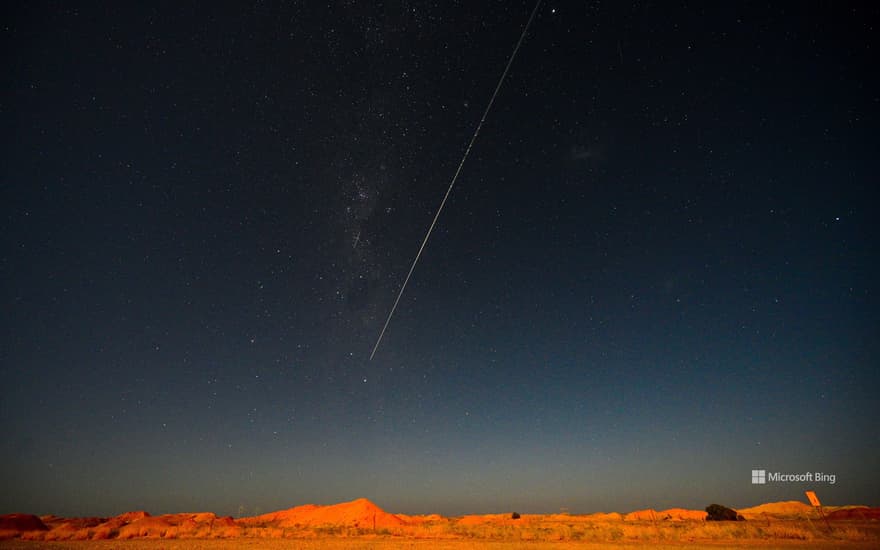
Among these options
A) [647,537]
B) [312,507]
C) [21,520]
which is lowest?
[312,507]

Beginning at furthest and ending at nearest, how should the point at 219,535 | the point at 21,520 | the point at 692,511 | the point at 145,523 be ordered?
the point at 692,511 → the point at 21,520 → the point at 145,523 → the point at 219,535

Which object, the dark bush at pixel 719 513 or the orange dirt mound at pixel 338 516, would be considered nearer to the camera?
the dark bush at pixel 719 513

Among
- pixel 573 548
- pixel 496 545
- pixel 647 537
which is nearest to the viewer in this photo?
pixel 573 548

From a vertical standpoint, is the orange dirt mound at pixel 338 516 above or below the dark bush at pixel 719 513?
below

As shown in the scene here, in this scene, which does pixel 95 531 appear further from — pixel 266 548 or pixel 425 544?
pixel 425 544

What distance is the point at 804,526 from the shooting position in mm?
29359

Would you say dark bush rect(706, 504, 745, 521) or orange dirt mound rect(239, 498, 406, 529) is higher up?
dark bush rect(706, 504, 745, 521)

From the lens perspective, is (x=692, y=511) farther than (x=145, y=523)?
Yes

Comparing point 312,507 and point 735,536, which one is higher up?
point 735,536

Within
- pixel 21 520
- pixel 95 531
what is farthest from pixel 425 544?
pixel 21 520

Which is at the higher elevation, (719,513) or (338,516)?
(719,513)

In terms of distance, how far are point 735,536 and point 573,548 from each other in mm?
11460

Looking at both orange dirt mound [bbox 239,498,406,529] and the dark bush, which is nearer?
the dark bush

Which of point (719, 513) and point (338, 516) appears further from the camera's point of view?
point (338, 516)
